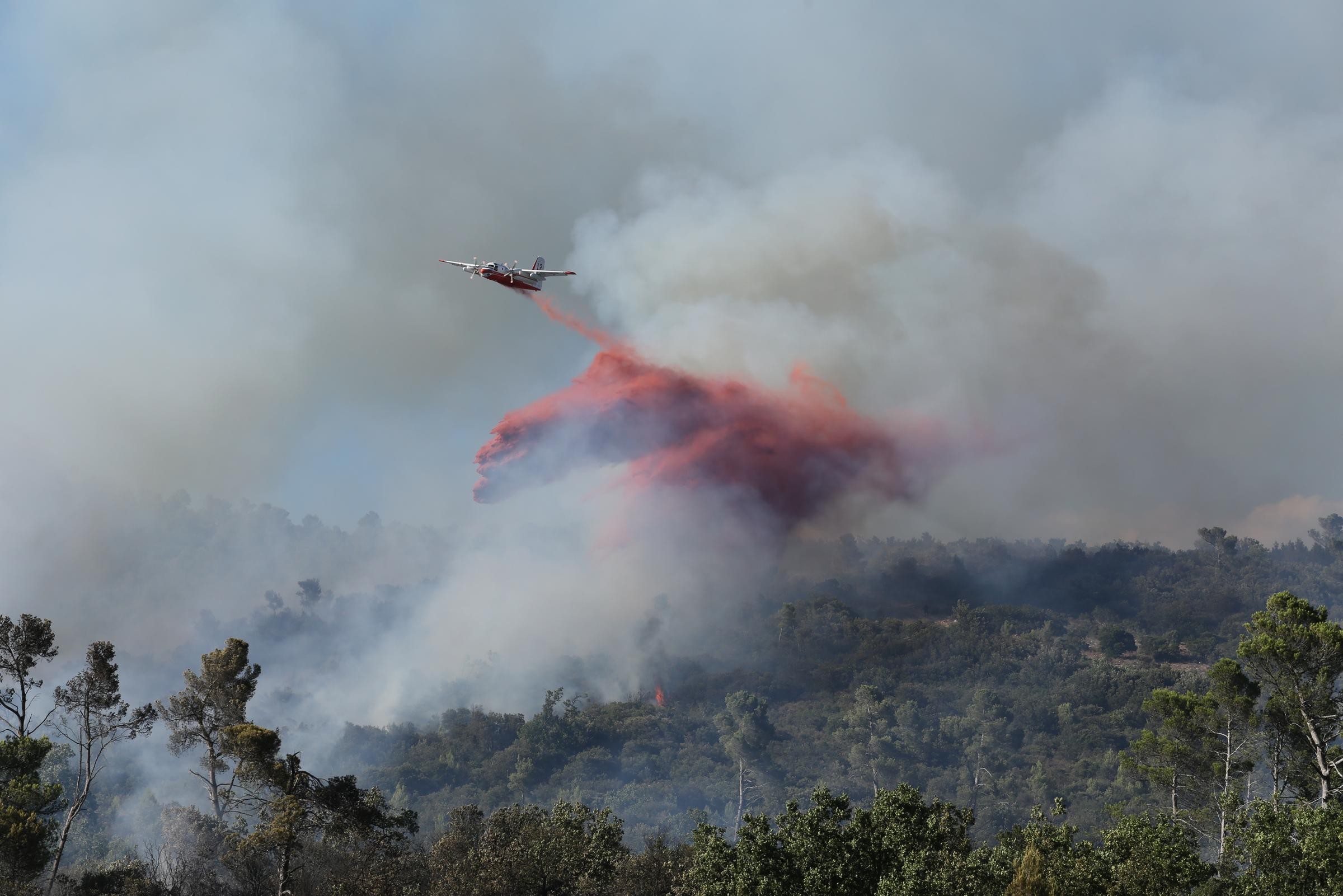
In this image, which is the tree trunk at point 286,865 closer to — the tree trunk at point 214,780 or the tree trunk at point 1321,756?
the tree trunk at point 214,780

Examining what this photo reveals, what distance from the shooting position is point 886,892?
48812mm

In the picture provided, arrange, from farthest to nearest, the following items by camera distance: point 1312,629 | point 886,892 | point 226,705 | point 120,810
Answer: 1. point 120,810
2. point 226,705
3. point 1312,629
4. point 886,892

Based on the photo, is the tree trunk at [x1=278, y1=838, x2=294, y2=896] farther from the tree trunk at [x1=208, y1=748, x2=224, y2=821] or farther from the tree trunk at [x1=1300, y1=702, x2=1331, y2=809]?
the tree trunk at [x1=1300, y1=702, x2=1331, y2=809]

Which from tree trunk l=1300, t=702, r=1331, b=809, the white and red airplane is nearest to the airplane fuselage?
the white and red airplane

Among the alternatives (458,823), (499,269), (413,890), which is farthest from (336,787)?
(499,269)

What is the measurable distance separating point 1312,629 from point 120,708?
2753 inches

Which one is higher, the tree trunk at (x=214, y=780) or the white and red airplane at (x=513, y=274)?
the white and red airplane at (x=513, y=274)

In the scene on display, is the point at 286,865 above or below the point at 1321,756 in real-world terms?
below

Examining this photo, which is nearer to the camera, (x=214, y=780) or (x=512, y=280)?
(x=214, y=780)

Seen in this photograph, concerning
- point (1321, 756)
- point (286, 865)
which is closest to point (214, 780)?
point (286, 865)

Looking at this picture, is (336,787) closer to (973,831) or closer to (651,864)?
(651,864)

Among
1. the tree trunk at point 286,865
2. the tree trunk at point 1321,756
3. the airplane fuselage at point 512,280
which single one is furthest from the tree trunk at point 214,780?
the tree trunk at point 1321,756

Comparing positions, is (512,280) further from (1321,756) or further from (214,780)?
(1321,756)

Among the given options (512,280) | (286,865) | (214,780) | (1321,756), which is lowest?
(286,865)
